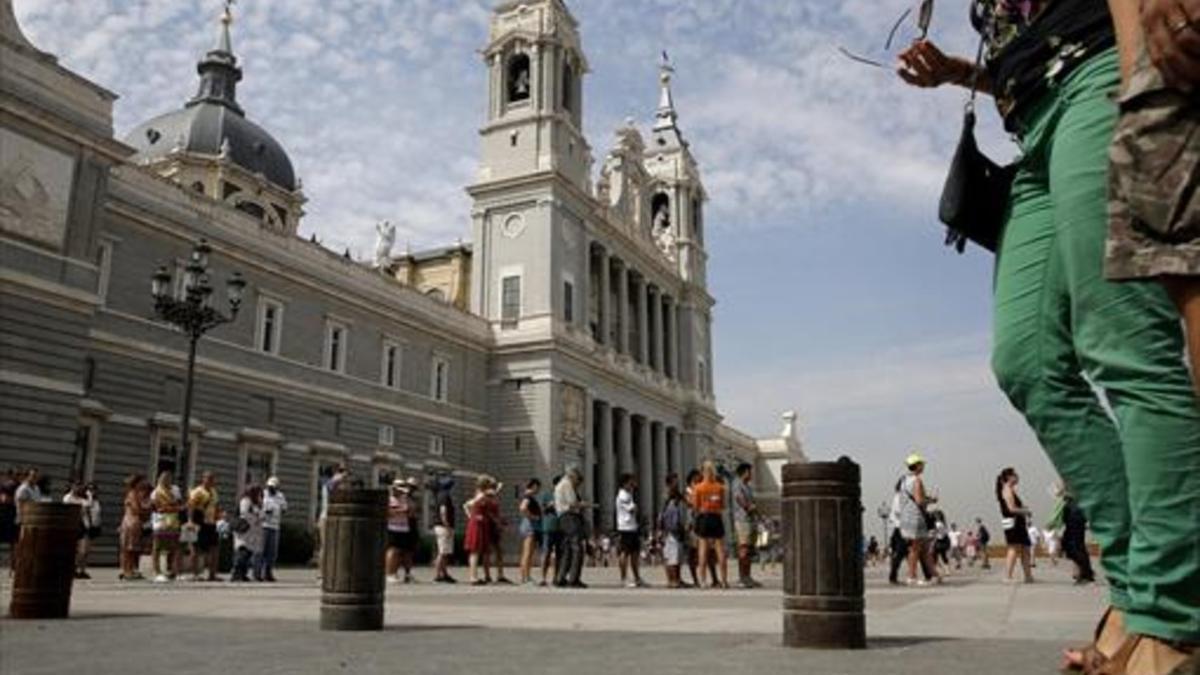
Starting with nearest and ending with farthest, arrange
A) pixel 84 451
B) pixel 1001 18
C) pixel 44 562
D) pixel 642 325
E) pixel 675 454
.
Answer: pixel 1001 18
pixel 44 562
pixel 84 451
pixel 642 325
pixel 675 454

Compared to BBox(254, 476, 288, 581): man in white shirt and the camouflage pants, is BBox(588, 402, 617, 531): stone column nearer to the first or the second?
BBox(254, 476, 288, 581): man in white shirt

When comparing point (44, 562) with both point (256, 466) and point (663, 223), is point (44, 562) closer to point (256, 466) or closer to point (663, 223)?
point (256, 466)

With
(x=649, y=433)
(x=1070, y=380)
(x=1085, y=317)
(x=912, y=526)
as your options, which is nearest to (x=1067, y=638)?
(x=1070, y=380)

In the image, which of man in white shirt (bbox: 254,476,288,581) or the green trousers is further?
man in white shirt (bbox: 254,476,288,581)

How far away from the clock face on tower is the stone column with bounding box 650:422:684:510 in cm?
1570

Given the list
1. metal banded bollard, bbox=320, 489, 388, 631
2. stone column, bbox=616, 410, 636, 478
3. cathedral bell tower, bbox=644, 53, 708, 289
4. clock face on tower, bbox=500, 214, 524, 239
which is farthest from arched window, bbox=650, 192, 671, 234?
metal banded bollard, bbox=320, 489, 388, 631

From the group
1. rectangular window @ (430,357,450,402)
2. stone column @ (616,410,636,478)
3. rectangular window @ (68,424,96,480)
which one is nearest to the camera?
rectangular window @ (68,424,96,480)

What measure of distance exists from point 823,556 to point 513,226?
38.6 m

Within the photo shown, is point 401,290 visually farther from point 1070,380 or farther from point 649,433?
point 1070,380

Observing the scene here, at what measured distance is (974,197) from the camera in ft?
10.2

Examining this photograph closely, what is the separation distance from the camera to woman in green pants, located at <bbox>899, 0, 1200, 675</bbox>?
2.02 metres

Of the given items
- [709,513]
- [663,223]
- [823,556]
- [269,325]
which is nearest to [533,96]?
[269,325]

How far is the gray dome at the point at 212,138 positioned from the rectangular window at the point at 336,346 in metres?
27.3

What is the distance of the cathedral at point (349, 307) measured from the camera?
72.3 feet
